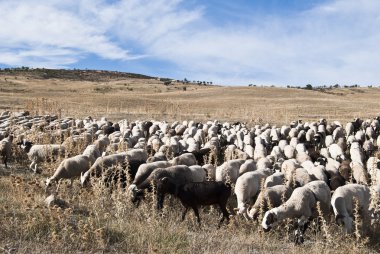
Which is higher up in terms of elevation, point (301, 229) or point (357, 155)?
point (357, 155)

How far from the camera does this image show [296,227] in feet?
28.7

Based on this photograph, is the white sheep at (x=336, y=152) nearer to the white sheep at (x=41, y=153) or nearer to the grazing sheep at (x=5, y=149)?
the white sheep at (x=41, y=153)

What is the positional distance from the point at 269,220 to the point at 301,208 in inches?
37.5

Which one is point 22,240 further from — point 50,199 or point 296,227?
point 296,227

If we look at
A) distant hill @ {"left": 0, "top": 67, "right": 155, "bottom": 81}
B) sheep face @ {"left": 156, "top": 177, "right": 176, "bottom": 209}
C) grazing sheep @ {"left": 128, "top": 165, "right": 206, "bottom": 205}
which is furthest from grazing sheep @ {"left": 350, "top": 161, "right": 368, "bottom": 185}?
distant hill @ {"left": 0, "top": 67, "right": 155, "bottom": 81}

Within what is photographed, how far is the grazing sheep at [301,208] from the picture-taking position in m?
8.46

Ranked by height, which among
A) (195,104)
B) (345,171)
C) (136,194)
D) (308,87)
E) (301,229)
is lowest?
(301,229)

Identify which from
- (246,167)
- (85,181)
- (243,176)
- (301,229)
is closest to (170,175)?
(243,176)

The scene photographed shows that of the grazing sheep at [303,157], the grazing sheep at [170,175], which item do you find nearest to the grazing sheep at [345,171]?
the grazing sheep at [303,157]

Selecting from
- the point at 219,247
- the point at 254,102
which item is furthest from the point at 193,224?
the point at 254,102

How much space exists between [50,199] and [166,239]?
2940 millimetres

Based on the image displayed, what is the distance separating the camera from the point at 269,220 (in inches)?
332

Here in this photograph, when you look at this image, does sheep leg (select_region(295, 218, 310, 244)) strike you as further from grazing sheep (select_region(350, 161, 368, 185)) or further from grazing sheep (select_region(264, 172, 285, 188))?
grazing sheep (select_region(350, 161, 368, 185))

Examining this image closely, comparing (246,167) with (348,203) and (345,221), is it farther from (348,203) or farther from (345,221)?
(345,221)
